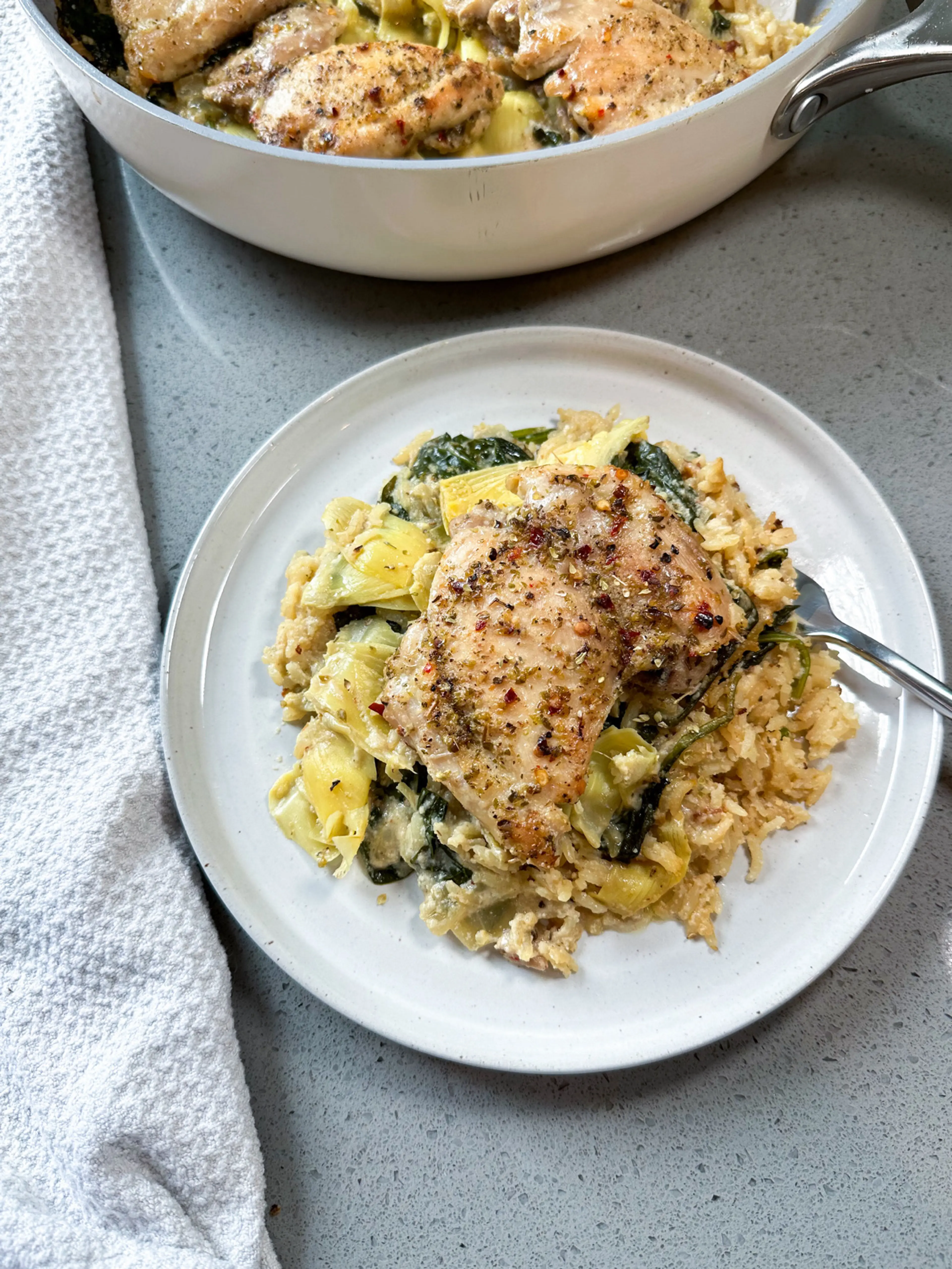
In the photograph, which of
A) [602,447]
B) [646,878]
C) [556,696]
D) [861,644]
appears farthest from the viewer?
[602,447]

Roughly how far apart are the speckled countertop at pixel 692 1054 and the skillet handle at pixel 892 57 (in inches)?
21.3

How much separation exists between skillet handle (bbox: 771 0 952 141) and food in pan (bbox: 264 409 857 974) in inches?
31.4

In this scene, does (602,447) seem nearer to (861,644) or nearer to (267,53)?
(861,644)

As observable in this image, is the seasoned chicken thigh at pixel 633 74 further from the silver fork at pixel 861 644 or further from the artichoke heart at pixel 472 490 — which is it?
the silver fork at pixel 861 644

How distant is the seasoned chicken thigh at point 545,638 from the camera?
5.73ft

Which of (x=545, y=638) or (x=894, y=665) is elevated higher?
(x=545, y=638)

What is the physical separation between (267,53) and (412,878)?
198cm

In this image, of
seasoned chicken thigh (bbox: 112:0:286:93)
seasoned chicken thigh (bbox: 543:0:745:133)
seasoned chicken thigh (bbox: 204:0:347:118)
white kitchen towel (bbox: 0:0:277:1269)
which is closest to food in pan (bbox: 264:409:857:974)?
white kitchen towel (bbox: 0:0:277:1269)

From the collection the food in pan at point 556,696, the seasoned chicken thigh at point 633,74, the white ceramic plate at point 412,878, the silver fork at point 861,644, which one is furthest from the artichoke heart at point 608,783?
the seasoned chicken thigh at point 633,74

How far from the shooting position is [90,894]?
208 cm

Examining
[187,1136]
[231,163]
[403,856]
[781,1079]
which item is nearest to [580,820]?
[403,856]

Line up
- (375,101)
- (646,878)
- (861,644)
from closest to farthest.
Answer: (646,878) → (861,644) → (375,101)

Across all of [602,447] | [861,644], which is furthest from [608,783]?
[602,447]

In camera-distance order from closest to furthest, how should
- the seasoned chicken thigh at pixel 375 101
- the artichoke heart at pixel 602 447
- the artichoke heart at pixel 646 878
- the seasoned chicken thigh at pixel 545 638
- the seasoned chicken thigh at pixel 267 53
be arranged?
the seasoned chicken thigh at pixel 545 638
the artichoke heart at pixel 646 878
the artichoke heart at pixel 602 447
the seasoned chicken thigh at pixel 375 101
the seasoned chicken thigh at pixel 267 53
